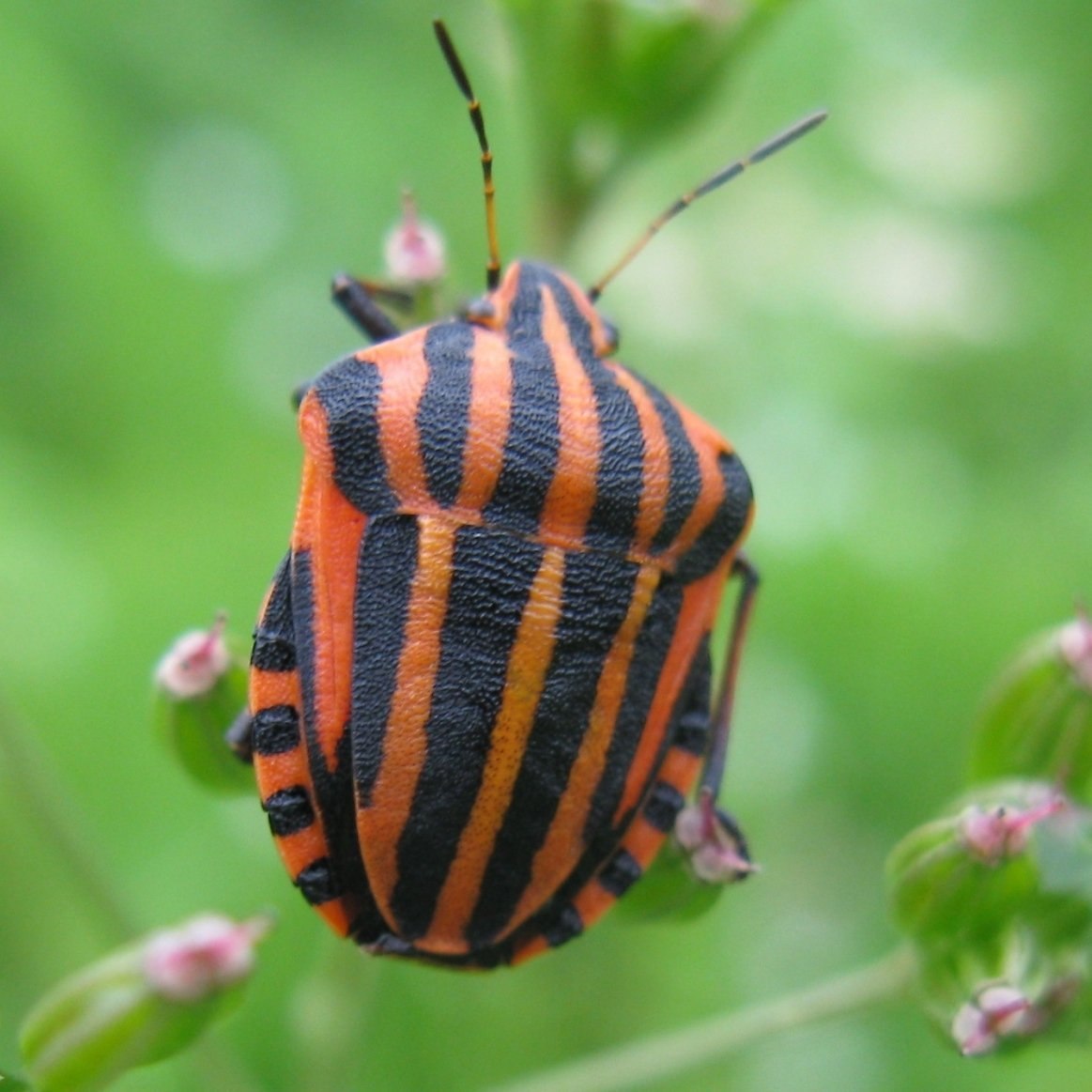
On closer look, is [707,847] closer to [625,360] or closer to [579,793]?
[579,793]

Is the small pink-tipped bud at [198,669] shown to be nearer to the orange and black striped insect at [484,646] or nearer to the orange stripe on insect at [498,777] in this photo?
the orange and black striped insect at [484,646]

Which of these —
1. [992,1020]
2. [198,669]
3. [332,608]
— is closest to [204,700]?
[198,669]

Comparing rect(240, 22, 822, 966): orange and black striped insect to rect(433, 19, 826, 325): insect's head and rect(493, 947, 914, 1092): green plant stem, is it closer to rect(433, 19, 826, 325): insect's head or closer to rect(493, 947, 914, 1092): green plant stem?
rect(433, 19, 826, 325): insect's head

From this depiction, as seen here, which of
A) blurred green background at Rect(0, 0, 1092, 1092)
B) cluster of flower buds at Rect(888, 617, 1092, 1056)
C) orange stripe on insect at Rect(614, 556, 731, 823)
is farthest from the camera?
blurred green background at Rect(0, 0, 1092, 1092)

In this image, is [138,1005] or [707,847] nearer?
[138,1005]

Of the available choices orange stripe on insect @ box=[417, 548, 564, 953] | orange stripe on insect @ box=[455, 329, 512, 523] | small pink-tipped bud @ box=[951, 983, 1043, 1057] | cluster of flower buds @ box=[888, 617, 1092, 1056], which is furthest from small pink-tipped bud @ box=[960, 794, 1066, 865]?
orange stripe on insect @ box=[455, 329, 512, 523]
